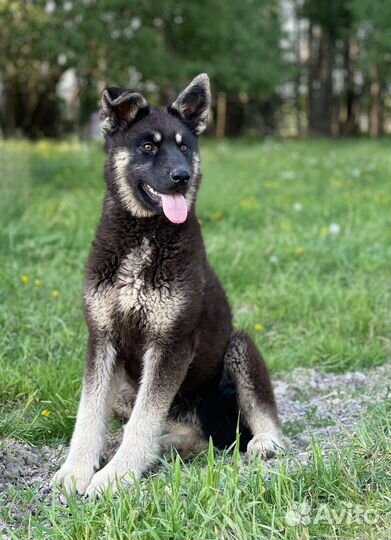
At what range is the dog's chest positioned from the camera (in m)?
3.69

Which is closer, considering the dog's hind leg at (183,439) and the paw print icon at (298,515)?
the paw print icon at (298,515)

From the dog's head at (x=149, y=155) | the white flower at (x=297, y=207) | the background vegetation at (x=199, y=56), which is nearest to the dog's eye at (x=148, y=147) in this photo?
the dog's head at (x=149, y=155)

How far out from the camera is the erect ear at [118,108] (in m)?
3.90

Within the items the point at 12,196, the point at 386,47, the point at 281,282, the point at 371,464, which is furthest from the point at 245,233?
the point at 386,47

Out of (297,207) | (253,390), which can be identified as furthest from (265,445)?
(297,207)

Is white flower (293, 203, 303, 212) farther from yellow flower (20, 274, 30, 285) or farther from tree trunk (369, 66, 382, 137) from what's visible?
tree trunk (369, 66, 382, 137)

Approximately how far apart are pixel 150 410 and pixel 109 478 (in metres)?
0.38

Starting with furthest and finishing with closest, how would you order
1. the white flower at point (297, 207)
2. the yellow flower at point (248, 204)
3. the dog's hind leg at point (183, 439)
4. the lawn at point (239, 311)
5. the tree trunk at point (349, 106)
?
the tree trunk at point (349, 106) < the yellow flower at point (248, 204) < the white flower at point (297, 207) < the dog's hind leg at point (183, 439) < the lawn at point (239, 311)

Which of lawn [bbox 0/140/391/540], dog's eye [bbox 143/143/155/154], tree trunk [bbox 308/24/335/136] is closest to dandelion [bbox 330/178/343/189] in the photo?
lawn [bbox 0/140/391/540]

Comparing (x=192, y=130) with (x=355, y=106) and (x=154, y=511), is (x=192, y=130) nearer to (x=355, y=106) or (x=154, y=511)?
(x=154, y=511)

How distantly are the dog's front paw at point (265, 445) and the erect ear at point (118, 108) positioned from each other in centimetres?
188

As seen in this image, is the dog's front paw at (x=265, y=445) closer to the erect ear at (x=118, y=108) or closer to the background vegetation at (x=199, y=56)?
the erect ear at (x=118, y=108)

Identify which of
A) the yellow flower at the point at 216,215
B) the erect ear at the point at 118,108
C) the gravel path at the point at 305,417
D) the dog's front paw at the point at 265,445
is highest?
the erect ear at the point at 118,108

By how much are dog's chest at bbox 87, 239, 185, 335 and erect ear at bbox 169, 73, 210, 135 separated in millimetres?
907
